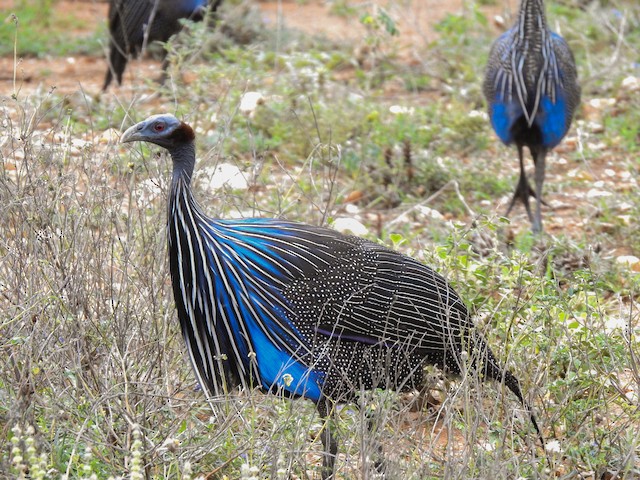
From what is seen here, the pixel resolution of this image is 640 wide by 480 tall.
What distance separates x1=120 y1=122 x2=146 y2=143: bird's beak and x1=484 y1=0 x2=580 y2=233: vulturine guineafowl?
2543 mm

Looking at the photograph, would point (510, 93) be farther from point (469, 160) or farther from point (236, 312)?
point (236, 312)

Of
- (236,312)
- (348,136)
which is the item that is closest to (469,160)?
(348,136)

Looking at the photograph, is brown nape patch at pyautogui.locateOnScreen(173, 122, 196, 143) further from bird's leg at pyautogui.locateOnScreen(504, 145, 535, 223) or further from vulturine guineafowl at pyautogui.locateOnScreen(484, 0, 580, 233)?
bird's leg at pyautogui.locateOnScreen(504, 145, 535, 223)

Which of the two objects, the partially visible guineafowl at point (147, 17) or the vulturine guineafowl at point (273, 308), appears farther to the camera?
the partially visible guineafowl at point (147, 17)

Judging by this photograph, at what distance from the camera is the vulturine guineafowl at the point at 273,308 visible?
3.11 m

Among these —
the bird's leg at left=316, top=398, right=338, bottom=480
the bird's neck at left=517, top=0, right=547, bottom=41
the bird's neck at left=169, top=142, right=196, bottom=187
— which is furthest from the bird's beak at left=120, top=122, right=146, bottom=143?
the bird's neck at left=517, top=0, right=547, bottom=41

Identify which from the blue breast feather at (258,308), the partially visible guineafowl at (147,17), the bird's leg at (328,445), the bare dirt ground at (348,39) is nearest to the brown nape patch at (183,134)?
the blue breast feather at (258,308)

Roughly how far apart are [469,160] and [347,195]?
3.33 feet

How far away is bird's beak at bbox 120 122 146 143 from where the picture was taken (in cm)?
312

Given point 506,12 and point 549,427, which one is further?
point 506,12

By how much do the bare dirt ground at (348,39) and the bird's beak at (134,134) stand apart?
0.58 meters

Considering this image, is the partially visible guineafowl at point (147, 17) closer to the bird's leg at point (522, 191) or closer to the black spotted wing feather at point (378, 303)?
the bird's leg at point (522, 191)

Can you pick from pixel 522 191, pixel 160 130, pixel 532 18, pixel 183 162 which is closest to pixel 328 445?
pixel 183 162

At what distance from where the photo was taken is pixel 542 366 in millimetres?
3395
